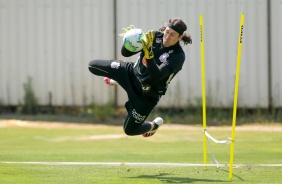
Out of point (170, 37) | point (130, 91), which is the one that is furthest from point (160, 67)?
point (130, 91)

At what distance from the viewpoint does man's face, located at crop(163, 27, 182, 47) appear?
11.6m

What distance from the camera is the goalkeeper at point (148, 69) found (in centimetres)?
1115

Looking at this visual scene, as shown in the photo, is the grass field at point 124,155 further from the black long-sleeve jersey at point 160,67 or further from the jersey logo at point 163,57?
the jersey logo at point 163,57

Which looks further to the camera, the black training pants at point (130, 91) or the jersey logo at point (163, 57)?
the black training pants at point (130, 91)

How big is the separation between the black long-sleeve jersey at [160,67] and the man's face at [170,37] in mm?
66

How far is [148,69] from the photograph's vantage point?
1098 centimetres

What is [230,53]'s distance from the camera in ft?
65.9

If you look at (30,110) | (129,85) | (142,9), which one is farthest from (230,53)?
(129,85)

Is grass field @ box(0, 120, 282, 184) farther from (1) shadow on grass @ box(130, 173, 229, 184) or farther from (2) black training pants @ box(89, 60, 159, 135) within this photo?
(2) black training pants @ box(89, 60, 159, 135)

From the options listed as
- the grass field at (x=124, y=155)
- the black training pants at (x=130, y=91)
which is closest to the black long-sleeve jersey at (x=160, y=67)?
the black training pants at (x=130, y=91)

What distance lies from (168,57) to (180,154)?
10.5ft

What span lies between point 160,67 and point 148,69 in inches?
13.7

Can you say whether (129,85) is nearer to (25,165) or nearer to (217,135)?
(25,165)

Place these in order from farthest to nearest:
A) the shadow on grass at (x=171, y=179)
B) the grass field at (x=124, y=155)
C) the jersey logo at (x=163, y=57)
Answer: the jersey logo at (x=163, y=57) → the grass field at (x=124, y=155) → the shadow on grass at (x=171, y=179)
